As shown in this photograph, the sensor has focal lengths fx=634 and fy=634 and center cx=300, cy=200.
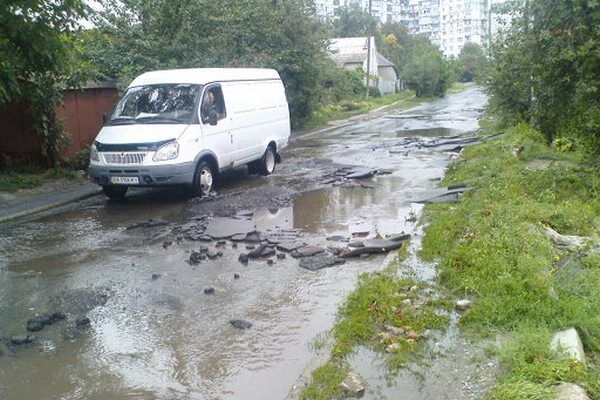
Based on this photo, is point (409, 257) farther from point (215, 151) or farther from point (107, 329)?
point (215, 151)

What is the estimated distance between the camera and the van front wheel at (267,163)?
49.8 ft

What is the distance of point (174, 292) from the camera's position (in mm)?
6980

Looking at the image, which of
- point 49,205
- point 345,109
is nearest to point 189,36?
point 49,205

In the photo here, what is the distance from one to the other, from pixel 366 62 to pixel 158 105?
59.3 meters

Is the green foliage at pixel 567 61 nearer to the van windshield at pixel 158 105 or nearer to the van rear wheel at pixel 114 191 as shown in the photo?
the van windshield at pixel 158 105

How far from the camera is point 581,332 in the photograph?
4.87m

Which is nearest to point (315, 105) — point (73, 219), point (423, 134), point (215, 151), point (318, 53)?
point (318, 53)

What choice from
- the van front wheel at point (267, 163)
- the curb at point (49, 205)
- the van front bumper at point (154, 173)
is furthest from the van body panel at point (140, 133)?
the van front wheel at point (267, 163)

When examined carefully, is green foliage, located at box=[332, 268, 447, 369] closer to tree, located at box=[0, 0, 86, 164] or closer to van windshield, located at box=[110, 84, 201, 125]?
tree, located at box=[0, 0, 86, 164]

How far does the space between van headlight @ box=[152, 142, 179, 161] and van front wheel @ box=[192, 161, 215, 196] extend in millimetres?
631

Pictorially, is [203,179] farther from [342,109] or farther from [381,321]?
[342,109]

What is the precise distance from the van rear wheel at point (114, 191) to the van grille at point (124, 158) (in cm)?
65

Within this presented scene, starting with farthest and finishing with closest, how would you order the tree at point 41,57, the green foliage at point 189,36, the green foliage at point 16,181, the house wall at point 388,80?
the house wall at point 388,80
the green foliage at point 189,36
the green foliage at point 16,181
the tree at point 41,57

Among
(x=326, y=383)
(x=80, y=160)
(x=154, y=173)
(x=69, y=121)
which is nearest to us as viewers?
(x=326, y=383)
